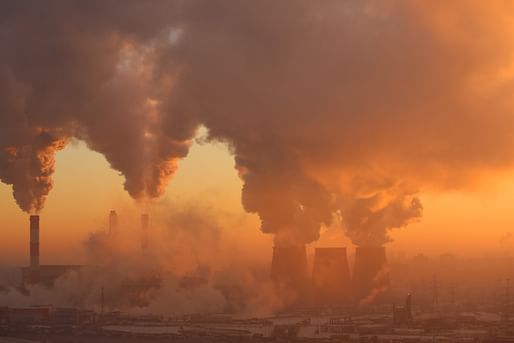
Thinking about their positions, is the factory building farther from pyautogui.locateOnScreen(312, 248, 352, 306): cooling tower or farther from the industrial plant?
pyautogui.locateOnScreen(312, 248, 352, 306): cooling tower

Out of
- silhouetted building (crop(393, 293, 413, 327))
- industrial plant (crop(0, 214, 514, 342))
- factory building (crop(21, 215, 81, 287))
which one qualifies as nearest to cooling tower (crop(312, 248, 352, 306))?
industrial plant (crop(0, 214, 514, 342))

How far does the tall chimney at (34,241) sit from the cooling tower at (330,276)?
63.4ft

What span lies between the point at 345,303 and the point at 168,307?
41.6 ft

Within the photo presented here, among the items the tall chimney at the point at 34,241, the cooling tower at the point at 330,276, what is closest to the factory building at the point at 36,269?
the tall chimney at the point at 34,241

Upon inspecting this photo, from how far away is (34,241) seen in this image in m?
75.3

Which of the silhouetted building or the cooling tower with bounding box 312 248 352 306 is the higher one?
the cooling tower with bounding box 312 248 352 306

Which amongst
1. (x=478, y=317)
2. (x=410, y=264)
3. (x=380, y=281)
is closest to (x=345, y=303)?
(x=380, y=281)

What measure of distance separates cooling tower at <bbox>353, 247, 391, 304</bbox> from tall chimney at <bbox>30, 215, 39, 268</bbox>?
22192mm

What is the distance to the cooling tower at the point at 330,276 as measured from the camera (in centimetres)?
7850

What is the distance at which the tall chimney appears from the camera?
7319cm

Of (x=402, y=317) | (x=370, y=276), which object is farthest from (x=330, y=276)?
(x=402, y=317)

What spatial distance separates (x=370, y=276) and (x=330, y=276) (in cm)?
291

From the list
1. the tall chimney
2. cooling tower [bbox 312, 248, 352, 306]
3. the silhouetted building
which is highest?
the tall chimney

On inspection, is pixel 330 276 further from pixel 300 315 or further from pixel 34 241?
pixel 34 241
